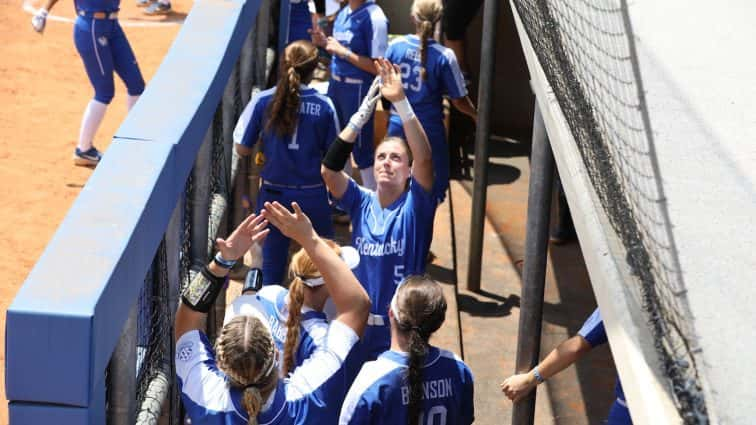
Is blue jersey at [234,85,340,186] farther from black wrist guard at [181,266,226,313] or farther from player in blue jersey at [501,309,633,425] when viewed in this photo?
player in blue jersey at [501,309,633,425]

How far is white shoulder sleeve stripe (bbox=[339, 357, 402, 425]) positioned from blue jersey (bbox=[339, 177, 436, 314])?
1206mm

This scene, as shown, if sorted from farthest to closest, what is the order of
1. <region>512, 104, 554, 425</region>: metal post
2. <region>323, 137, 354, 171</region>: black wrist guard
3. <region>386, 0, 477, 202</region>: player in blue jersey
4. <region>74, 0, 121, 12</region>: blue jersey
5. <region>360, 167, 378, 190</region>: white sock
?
<region>74, 0, 121, 12</region>: blue jersey, <region>360, 167, 378, 190</region>: white sock, <region>386, 0, 477, 202</region>: player in blue jersey, <region>323, 137, 354, 171</region>: black wrist guard, <region>512, 104, 554, 425</region>: metal post

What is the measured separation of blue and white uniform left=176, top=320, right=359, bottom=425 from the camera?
3.56 m

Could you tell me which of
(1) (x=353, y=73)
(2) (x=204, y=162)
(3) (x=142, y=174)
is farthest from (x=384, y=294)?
(1) (x=353, y=73)

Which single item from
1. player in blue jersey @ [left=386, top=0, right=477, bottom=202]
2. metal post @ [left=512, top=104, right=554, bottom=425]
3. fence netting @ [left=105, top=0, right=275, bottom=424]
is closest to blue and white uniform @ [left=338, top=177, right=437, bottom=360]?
metal post @ [left=512, top=104, right=554, bottom=425]

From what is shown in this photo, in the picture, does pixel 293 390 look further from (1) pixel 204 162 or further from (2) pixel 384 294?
(1) pixel 204 162

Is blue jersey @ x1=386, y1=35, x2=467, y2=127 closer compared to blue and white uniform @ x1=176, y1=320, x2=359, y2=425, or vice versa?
blue and white uniform @ x1=176, y1=320, x2=359, y2=425

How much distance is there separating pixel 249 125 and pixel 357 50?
214 centimetres

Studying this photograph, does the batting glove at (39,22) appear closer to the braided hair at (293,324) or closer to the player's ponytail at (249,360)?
the braided hair at (293,324)

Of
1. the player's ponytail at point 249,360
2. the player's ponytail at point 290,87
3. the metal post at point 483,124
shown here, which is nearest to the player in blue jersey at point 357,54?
the metal post at point 483,124

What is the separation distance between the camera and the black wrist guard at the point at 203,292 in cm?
402

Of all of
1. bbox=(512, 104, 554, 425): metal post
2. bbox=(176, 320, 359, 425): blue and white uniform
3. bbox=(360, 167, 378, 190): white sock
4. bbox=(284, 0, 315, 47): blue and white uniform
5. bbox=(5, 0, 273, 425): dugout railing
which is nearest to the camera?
bbox=(5, 0, 273, 425): dugout railing

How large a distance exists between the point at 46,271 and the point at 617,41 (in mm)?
2295

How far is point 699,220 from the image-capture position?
128 inches
